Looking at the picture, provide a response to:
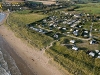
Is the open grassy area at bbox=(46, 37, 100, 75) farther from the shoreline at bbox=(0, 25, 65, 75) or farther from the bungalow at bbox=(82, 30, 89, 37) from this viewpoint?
the bungalow at bbox=(82, 30, 89, 37)

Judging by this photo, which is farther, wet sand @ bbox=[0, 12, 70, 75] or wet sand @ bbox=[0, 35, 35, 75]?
wet sand @ bbox=[0, 35, 35, 75]

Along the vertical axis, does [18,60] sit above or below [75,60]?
below

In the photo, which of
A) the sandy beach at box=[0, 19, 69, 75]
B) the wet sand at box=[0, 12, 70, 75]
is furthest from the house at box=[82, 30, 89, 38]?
the sandy beach at box=[0, 19, 69, 75]

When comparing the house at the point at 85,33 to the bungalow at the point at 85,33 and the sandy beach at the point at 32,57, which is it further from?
the sandy beach at the point at 32,57

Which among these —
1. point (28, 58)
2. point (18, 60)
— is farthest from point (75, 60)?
point (18, 60)

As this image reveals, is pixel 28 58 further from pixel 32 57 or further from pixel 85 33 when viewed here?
pixel 85 33

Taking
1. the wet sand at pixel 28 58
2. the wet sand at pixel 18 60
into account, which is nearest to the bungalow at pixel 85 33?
the wet sand at pixel 28 58

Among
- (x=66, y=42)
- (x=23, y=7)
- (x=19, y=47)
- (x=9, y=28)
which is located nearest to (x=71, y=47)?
(x=66, y=42)

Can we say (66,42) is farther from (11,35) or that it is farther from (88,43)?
(11,35)

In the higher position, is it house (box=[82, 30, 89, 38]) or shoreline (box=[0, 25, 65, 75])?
house (box=[82, 30, 89, 38])
